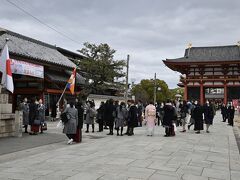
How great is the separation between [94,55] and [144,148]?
2391 centimetres

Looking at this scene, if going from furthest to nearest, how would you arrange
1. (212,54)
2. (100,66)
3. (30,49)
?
(212,54) < (100,66) < (30,49)

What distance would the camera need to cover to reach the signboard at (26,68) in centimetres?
2081

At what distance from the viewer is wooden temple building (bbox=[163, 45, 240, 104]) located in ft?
135

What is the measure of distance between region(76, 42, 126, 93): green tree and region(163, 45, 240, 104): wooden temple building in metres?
11.5

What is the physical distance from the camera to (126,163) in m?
8.25

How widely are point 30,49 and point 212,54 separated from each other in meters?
28.1

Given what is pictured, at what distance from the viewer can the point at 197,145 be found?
40.5 ft

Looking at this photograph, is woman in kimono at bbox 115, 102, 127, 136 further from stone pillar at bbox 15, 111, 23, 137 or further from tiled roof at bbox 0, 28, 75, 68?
tiled roof at bbox 0, 28, 75, 68

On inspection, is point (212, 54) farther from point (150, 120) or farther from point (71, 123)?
point (71, 123)

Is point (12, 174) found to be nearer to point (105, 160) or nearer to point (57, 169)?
point (57, 169)

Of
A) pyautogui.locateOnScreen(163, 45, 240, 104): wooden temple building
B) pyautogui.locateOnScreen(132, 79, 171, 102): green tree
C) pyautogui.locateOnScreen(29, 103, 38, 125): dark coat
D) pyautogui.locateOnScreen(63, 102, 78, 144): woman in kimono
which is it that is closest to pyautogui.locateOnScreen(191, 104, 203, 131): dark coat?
pyautogui.locateOnScreen(63, 102, 78, 144): woman in kimono

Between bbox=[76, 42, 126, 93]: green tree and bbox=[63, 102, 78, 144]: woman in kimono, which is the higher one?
bbox=[76, 42, 126, 93]: green tree

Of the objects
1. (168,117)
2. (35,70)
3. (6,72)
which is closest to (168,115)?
(168,117)

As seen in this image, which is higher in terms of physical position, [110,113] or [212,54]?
[212,54]
